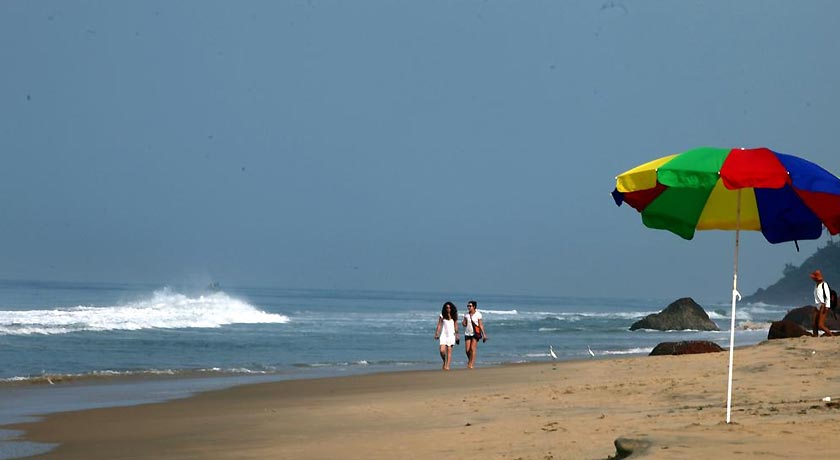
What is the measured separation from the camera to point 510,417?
38.1 ft

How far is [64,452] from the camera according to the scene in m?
10.7

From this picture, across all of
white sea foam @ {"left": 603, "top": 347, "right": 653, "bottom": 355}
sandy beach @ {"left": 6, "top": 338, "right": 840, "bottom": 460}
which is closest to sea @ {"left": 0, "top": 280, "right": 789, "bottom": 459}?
white sea foam @ {"left": 603, "top": 347, "right": 653, "bottom": 355}

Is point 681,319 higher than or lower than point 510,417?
higher

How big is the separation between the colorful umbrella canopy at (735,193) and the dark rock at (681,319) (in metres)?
36.0

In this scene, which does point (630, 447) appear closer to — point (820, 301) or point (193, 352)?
point (820, 301)

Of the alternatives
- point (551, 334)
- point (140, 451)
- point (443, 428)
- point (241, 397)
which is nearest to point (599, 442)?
point (443, 428)

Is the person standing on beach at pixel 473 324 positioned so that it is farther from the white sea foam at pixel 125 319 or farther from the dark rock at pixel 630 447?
the white sea foam at pixel 125 319

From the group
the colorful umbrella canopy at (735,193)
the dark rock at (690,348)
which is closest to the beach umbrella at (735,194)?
the colorful umbrella canopy at (735,193)

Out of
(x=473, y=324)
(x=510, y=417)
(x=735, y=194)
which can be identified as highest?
(x=735, y=194)

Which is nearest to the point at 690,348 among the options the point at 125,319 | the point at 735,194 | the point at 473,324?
the point at 473,324

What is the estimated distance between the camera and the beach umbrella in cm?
841

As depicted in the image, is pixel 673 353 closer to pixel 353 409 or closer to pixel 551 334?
pixel 353 409

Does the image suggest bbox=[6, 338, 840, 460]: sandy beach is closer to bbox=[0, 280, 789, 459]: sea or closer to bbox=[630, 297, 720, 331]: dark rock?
bbox=[0, 280, 789, 459]: sea

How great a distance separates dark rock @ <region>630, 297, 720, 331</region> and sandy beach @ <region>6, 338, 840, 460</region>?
85.0 ft
